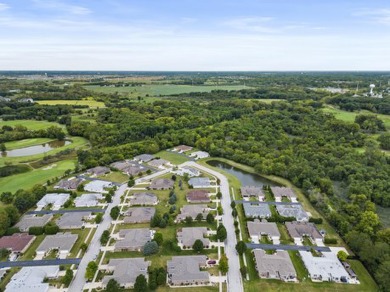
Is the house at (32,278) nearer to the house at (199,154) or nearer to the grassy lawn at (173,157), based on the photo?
the grassy lawn at (173,157)

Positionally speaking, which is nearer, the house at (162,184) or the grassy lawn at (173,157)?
the house at (162,184)

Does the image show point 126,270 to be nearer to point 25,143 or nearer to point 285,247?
point 285,247

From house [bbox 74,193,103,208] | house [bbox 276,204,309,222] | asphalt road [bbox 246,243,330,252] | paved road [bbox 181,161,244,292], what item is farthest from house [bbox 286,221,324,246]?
house [bbox 74,193,103,208]

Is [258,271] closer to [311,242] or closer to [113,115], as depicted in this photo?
[311,242]

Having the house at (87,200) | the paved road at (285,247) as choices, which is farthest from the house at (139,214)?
the paved road at (285,247)

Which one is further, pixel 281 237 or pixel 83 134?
pixel 83 134

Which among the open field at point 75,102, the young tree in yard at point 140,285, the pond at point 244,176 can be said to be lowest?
the pond at point 244,176

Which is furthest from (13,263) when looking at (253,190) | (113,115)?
(113,115)
